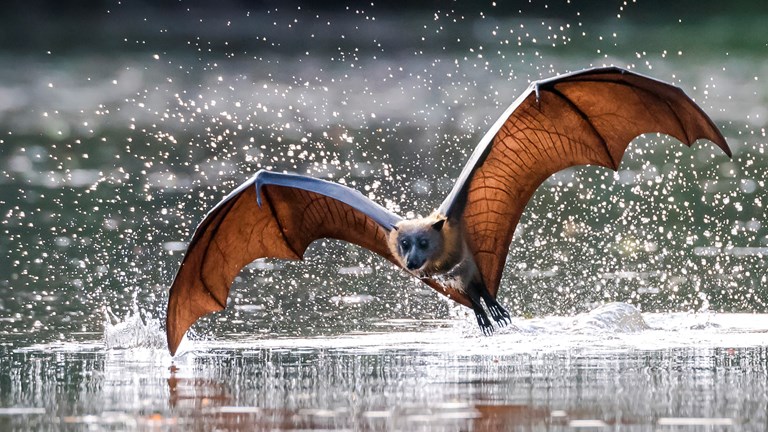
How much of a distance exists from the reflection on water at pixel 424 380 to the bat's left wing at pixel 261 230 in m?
0.39

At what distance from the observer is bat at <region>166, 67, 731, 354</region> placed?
10133 millimetres

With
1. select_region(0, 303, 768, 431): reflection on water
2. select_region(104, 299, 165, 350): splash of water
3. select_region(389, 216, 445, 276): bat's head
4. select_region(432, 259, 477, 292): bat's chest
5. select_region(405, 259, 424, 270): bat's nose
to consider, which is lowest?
select_region(0, 303, 768, 431): reflection on water

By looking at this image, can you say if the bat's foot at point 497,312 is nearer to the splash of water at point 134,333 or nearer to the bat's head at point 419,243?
the bat's head at point 419,243

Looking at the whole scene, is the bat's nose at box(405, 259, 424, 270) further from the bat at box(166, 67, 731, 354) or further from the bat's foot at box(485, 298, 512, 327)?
the bat's foot at box(485, 298, 512, 327)

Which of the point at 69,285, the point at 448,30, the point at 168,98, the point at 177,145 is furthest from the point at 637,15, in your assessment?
the point at 69,285

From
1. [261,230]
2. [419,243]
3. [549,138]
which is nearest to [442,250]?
[419,243]

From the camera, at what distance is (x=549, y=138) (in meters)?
10.7

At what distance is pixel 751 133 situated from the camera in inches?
1062

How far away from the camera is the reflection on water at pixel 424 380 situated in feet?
21.2

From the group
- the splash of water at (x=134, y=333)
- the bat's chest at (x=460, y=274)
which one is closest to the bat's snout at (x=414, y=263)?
the bat's chest at (x=460, y=274)

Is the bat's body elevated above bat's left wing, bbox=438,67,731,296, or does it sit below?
below

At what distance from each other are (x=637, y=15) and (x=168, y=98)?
14.3 metres

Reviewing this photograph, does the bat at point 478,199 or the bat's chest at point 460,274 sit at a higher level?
the bat at point 478,199

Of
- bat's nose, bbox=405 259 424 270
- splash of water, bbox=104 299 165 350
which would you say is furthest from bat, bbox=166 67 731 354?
splash of water, bbox=104 299 165 350
